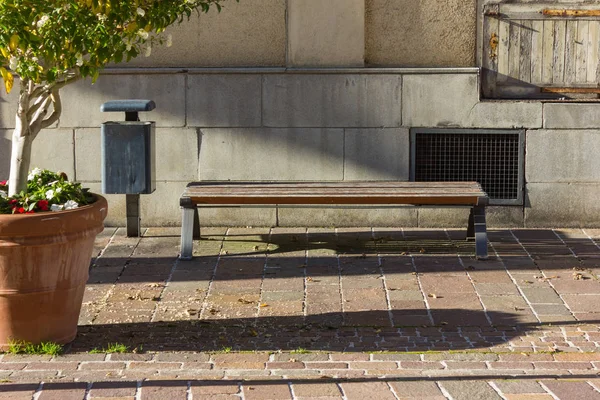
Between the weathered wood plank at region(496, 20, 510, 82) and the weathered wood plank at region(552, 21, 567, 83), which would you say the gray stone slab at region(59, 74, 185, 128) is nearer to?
the weathered wood plank at region(496, 20, 510, 82)

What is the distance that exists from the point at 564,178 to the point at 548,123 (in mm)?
544

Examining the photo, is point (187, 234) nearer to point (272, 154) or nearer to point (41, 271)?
point (272, 154)

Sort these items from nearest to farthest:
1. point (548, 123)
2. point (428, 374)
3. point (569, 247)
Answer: point (428, 374), point (569, 247), point (548, 123)

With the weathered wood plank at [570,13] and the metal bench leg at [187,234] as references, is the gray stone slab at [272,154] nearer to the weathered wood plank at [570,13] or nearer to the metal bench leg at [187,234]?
the metal bench leg at [187,234]

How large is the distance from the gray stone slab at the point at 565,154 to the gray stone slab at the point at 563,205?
0.09 meters

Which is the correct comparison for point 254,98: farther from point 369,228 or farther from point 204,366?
point 204,366

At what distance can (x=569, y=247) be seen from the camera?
917 cm

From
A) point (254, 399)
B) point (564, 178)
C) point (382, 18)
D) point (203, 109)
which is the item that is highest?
point (382, 18)

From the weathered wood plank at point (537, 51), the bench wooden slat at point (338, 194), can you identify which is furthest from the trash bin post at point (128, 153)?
the weathered wood plank at point (537, 51)

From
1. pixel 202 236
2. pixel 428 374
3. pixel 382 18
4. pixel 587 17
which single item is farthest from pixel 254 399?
pixel 587 17

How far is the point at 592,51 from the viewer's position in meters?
9.81

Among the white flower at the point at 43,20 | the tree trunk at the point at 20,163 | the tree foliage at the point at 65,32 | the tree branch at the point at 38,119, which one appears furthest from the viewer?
the tree branch at the point at 38,119

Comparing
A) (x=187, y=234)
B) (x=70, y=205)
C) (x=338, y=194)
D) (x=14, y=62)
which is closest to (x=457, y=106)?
(x=338, y=194)

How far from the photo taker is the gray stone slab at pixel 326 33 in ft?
31.9
